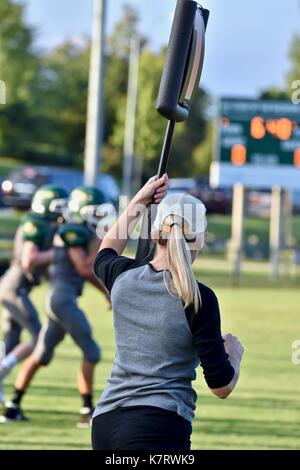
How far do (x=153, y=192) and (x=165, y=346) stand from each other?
30.0 inches

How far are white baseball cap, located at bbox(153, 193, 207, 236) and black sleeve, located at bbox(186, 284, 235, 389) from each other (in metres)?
0.24

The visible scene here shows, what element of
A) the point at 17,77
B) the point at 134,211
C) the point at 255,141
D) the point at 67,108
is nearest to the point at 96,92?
the point at 255,141

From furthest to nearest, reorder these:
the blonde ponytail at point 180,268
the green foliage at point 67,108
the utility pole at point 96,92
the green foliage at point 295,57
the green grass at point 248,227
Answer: the green foliage at point 295,57, the green foliage at point 67,108, the green grass at point 248,227, the utility pole at point 96,92, the blonde ponytail at point 180,268

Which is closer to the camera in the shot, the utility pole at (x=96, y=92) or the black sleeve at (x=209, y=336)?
the black sleeve at (x=209, y=336)

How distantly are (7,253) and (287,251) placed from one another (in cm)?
829

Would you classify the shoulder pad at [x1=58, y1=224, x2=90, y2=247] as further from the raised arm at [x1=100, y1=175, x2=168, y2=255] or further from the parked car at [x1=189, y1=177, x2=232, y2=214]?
the parked car at [x1=189, y1=177, x2=232, y2=214]

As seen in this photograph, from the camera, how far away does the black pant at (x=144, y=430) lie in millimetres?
4781

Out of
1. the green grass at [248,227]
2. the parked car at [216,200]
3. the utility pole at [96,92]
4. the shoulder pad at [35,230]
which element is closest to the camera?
the shoulder pad at [35,230]

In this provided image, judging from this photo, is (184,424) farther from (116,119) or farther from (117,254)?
(116,119)

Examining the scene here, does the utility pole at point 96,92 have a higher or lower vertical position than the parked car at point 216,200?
higher

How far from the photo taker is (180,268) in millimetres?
4754

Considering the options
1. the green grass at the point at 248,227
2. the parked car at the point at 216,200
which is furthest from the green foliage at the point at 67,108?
the green grass at the point at 248,227

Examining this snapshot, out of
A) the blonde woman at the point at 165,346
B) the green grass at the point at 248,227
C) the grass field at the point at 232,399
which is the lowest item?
the grass field at the point at 232,399

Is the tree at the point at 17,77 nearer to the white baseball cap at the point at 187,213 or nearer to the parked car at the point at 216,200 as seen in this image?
the parked car at the point at 216,200
